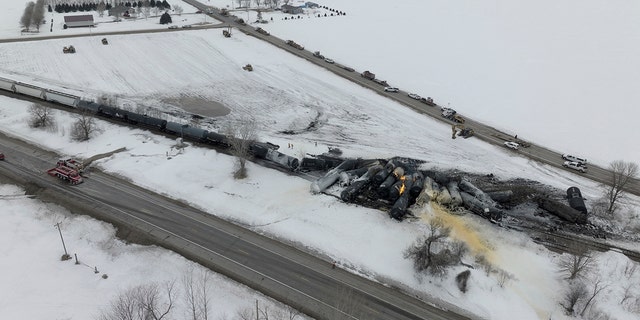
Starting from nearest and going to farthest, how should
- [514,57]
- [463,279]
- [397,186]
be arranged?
1. [463,279]
2. [397,186]
3. [514,57]

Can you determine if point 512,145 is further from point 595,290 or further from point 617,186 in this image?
point 595,290

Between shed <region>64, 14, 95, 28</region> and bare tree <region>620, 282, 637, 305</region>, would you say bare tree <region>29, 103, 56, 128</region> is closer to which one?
shed <region>64, 14, 95, 28</region>

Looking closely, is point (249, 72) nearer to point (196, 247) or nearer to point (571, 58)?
point (196, 247)

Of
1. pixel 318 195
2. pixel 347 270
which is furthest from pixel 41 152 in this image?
pixel 347 270

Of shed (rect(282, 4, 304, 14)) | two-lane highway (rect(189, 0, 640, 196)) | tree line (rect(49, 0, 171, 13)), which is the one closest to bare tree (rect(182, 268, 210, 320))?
two-lane highway (rect(189, 0, 640, 196))

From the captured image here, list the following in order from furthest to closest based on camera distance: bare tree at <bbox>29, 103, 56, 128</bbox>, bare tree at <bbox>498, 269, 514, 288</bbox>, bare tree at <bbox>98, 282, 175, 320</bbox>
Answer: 1. bare tree at <bbox>29, 103, 56, 128</bbox>
2. bare tree at <bbox>498, 269, 514, 288</bbox>
3. bare tree at <bbox>98, 282, 175, 320</bbox>

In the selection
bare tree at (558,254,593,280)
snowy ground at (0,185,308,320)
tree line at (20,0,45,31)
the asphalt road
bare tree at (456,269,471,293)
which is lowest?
snowy ground at (0,185,308,320)

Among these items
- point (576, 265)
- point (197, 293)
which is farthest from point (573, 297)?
point (197, 293)
